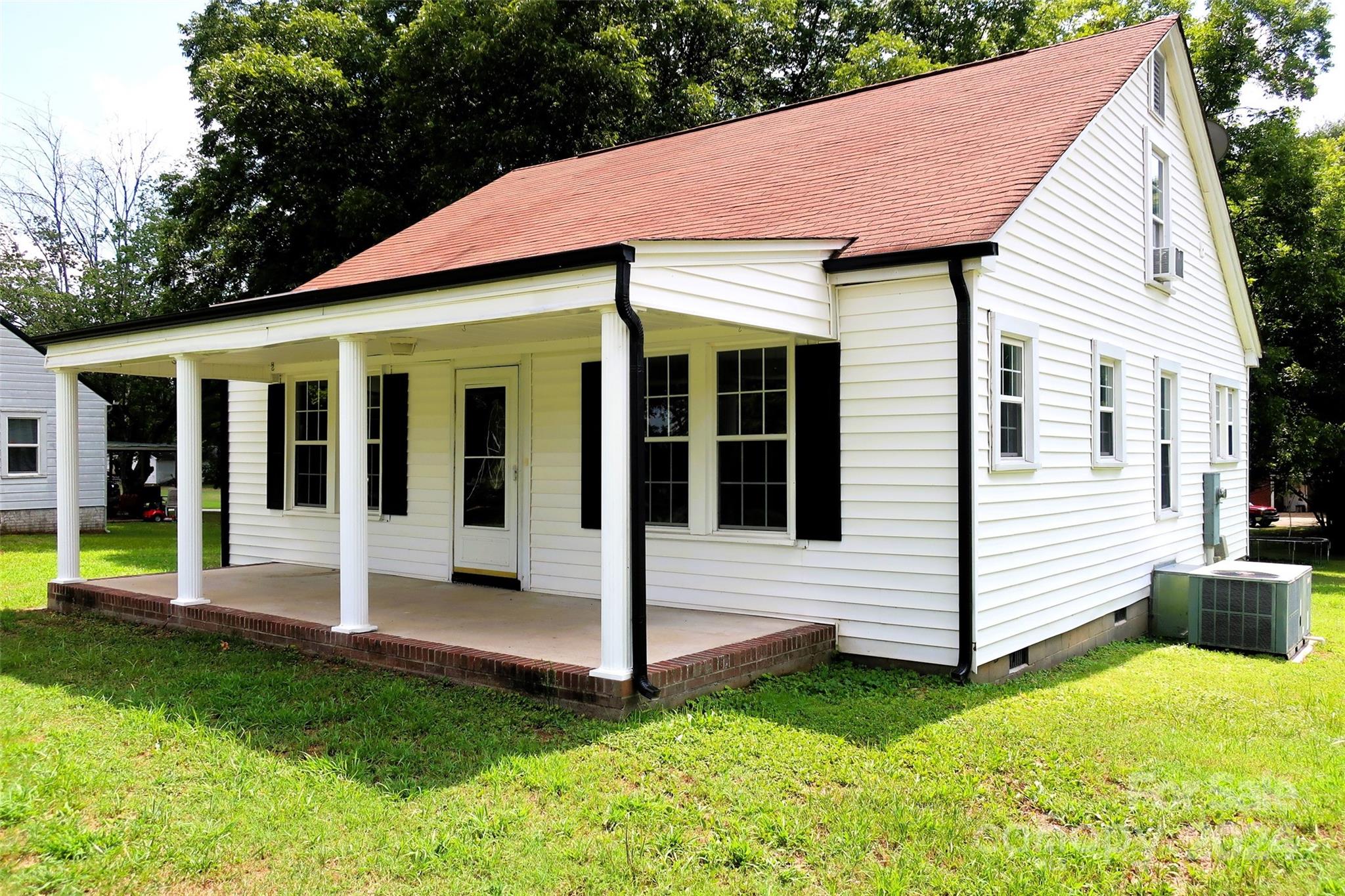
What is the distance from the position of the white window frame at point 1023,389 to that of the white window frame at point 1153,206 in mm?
3586

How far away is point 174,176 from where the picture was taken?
2222cm

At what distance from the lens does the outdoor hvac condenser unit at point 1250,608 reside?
905 centimetres

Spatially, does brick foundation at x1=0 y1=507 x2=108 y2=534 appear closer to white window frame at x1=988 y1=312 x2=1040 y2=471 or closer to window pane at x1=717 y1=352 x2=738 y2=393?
window pane at x1=717 y1=352 x2=738 y2=393

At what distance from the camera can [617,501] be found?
5.63 meters

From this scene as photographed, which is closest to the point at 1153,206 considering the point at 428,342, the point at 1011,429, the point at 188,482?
the point at 1011,429

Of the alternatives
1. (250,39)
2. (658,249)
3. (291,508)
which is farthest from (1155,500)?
(250,39)

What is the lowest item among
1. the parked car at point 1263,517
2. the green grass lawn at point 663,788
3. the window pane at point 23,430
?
the parked car at point 1263,517

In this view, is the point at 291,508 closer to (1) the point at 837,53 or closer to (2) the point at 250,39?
(2) the point at 250,39

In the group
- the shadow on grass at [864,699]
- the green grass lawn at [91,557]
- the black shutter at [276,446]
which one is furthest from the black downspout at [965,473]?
the green grass lawn at [91,557]

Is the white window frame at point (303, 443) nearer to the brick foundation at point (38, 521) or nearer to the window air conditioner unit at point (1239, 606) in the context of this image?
the window air conditioner unit at point (1239, 606)

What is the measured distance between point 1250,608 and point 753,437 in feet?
17.6

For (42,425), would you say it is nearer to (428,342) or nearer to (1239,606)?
(428,342)

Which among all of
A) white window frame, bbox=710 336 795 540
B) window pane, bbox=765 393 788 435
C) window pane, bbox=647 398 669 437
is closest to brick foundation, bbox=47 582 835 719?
white window frame, bbox=710 336 795 540

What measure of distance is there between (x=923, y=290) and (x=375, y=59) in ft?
54.9
